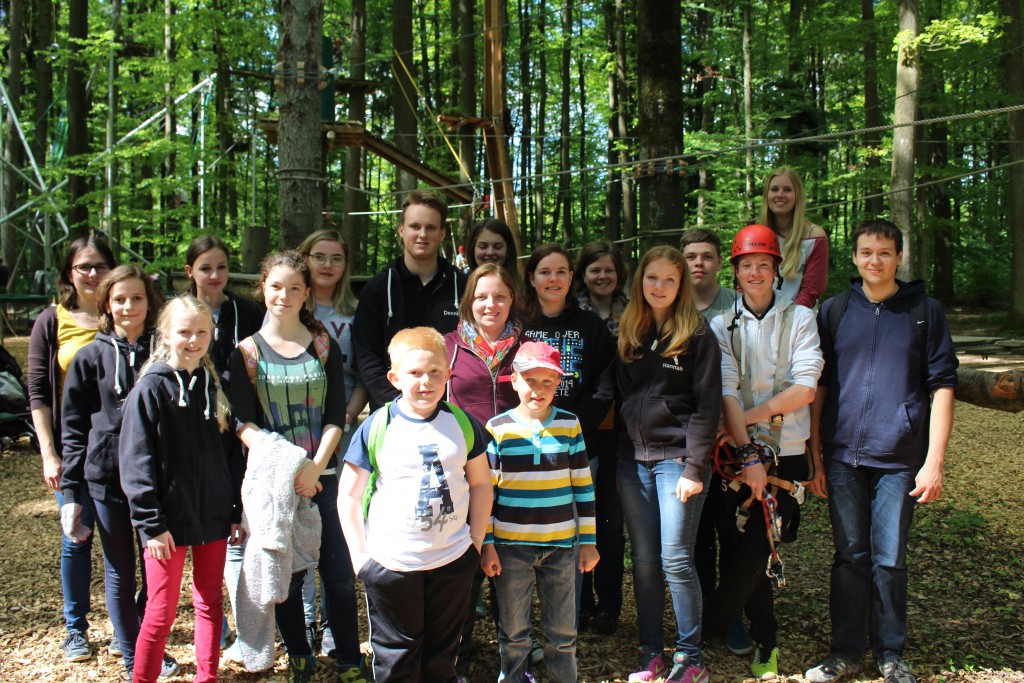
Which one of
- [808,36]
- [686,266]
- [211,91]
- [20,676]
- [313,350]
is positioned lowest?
[20,676]

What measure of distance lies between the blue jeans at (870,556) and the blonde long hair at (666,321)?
868mm

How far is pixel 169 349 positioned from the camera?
2.85 m

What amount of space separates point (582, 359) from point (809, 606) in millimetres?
1913

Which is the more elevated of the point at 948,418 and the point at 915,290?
the point at 915,290

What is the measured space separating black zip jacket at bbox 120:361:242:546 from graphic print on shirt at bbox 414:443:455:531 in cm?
83

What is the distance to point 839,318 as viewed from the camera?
335 centimetres

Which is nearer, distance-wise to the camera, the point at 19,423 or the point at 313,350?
the point at 313,350

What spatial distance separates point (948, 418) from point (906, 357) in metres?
0.29

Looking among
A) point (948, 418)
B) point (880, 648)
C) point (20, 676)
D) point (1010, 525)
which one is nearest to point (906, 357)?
point (948, 418)

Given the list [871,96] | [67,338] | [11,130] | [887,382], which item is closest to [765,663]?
[887,382]

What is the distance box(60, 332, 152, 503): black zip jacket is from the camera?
9.64 ft

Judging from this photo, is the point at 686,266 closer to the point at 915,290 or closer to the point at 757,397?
the point at 757,397

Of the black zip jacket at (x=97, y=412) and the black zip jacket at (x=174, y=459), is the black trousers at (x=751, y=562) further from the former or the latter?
the black zip jacket at (x=97, y=412)

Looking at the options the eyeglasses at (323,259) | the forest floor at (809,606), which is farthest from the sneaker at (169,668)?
the eyeglasses at (323,259)
